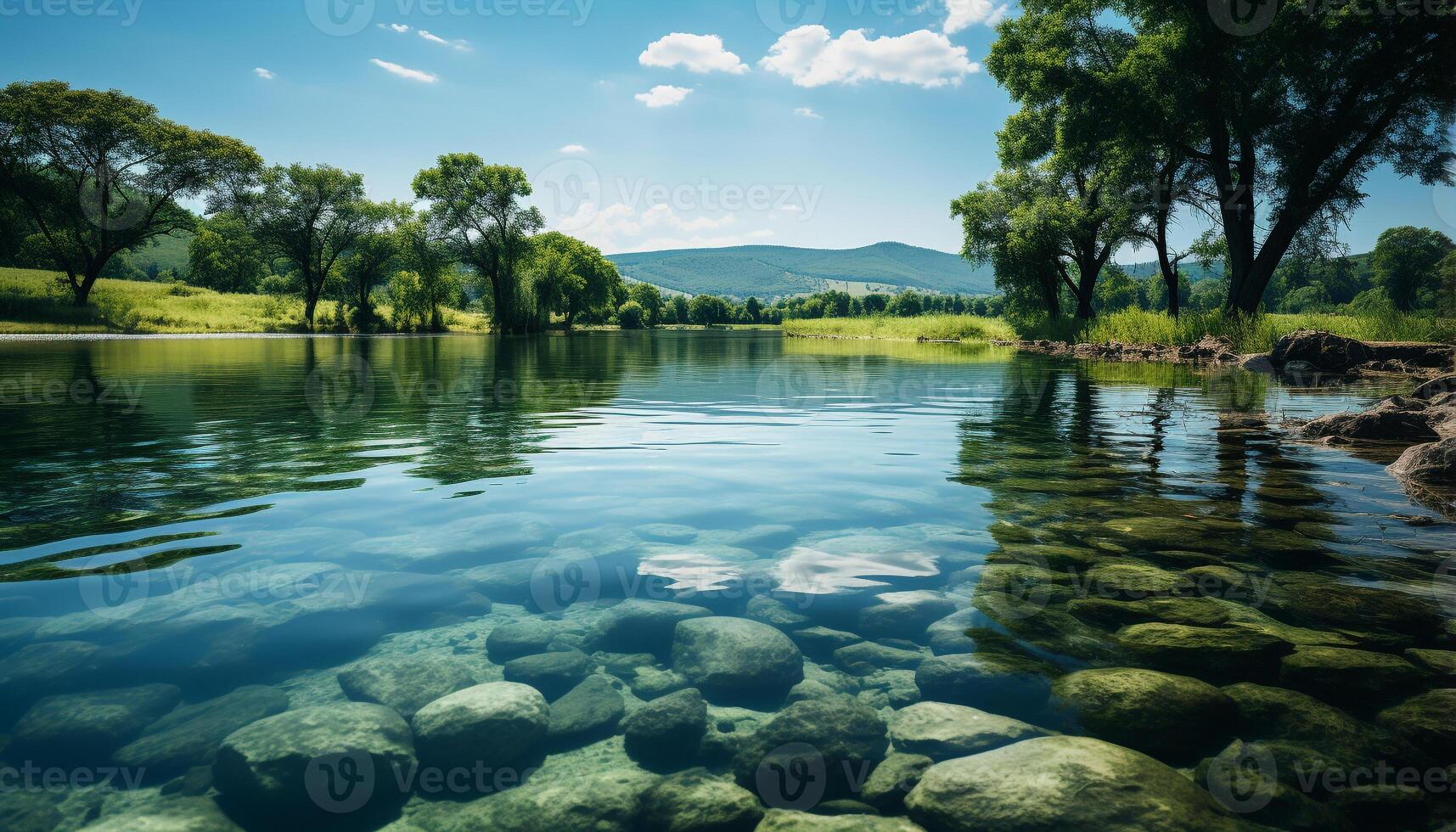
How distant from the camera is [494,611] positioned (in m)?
4.58

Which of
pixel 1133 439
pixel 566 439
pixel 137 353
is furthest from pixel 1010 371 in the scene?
pixel 137 353

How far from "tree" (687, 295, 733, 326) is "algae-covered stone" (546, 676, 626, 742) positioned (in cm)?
17942

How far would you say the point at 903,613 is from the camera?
4.52m

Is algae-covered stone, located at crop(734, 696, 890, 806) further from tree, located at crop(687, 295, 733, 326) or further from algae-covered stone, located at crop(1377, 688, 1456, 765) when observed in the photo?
tree, located at crop(687, 295, 733, 326)

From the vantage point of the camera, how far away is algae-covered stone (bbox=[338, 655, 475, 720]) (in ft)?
11.6

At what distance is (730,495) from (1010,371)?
63.6 feet

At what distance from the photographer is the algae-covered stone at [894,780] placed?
2910mm

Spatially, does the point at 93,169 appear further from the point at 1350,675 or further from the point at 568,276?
the point at 1350,675

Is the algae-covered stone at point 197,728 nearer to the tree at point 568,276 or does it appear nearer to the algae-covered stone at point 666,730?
the algae-covered stone at point 666,730

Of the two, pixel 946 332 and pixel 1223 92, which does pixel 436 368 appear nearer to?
pixel 1223 92

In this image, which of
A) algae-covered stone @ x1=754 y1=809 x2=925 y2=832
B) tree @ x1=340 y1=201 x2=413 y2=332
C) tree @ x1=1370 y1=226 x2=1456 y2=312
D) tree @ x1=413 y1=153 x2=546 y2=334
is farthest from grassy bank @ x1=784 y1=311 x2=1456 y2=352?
tree @ x1=1370 y1=226 x2=1456 y2=312

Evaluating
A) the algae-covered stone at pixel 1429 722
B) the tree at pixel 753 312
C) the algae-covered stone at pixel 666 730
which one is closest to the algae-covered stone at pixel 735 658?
the algae-covered stone at pixel 666 730

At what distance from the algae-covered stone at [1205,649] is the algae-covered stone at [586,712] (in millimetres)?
2896

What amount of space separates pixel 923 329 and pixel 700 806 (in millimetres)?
57875
